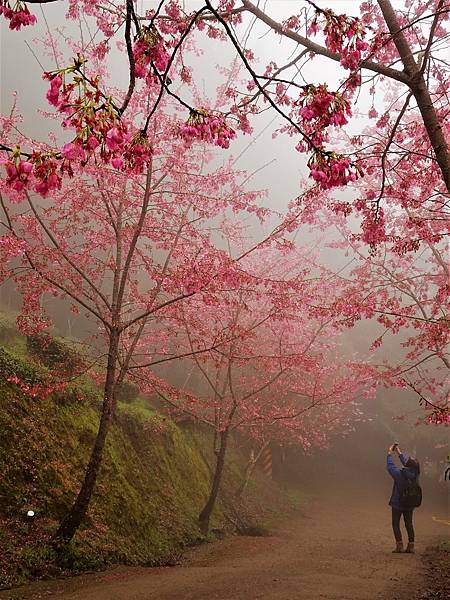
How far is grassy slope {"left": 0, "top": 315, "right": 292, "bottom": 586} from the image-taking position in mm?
5632

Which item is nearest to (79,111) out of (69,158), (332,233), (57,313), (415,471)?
(69,158)

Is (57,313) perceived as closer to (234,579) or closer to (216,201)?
Answer: (216,201)

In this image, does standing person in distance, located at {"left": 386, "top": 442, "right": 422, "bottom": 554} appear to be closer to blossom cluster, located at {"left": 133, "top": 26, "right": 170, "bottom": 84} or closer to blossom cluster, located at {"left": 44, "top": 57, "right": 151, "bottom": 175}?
blossom cluster, located at {"left": 133, "top": 26, "right": 170, "bottom": 84}

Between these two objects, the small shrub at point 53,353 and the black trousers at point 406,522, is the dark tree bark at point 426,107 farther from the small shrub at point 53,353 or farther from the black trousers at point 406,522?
the small shrub at point 53,353

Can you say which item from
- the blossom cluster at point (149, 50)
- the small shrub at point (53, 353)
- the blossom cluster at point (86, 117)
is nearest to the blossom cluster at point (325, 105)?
the blossom cluster at point (149, 50)

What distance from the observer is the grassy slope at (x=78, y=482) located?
5.63 m

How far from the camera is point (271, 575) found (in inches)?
238

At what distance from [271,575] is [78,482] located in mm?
3210

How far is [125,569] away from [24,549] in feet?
5.00

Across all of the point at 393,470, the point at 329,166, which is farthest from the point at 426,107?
the point at 393,470

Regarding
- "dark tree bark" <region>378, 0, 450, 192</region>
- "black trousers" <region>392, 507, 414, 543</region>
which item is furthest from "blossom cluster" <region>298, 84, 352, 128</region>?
"black trousers" <region>392, 507, 414, 543</region>

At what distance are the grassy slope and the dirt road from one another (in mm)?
423

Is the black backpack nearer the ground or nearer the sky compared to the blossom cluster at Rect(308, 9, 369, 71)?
nearer the ground

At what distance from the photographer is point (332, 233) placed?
1384 inches
